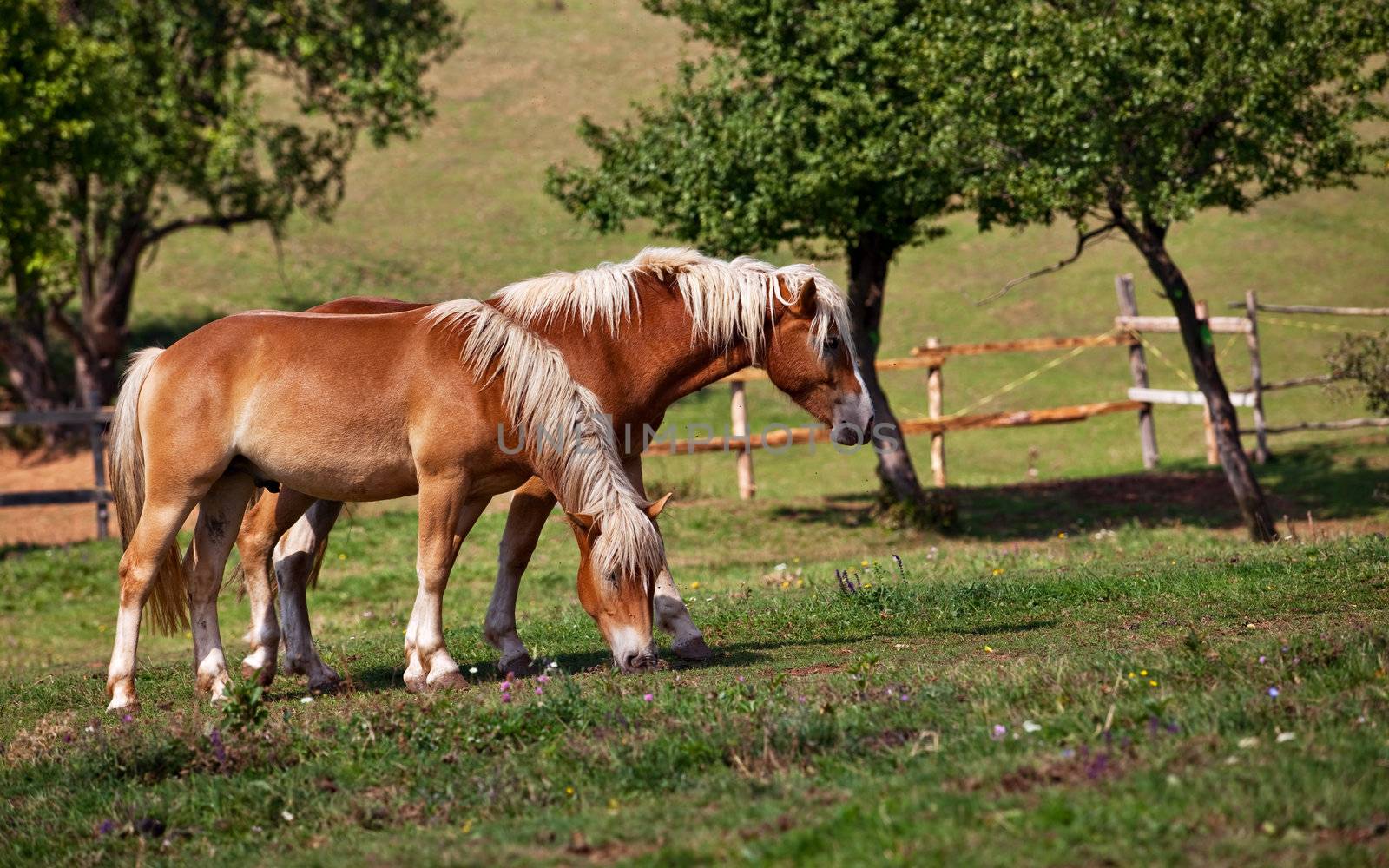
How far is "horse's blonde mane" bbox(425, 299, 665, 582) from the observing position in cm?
684

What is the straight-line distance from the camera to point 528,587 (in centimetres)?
1405

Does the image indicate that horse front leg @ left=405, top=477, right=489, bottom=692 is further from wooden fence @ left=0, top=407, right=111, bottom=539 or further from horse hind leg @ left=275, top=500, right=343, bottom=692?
wooden fence @ left=0, top=407, right=111, bottom=539

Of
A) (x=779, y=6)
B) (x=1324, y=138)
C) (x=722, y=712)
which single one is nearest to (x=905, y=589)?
(x=722, y=712)

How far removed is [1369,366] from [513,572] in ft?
39.2

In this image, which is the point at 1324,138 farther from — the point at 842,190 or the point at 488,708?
the point at 488,708

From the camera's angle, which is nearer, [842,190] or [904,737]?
[904,737]

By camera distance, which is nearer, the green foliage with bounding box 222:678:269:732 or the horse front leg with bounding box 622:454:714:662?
the green foliage with bounding box 222:678:269:732

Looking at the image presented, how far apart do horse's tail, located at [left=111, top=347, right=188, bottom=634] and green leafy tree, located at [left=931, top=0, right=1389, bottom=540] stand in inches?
349

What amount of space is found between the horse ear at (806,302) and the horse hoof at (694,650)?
191 cm

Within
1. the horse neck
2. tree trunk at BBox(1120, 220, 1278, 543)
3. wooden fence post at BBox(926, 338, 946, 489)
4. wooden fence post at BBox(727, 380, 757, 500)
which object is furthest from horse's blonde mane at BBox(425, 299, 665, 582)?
wooden fence post at BBox(926, 338, 946, 489)

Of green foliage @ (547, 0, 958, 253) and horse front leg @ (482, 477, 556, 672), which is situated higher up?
green foliage @ (547, 0, 958, 253)

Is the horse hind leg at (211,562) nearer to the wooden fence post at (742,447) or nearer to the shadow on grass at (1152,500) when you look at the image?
the shadow on grass at (1152,500)

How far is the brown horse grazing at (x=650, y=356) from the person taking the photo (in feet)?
25.1

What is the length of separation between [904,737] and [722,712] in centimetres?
80
